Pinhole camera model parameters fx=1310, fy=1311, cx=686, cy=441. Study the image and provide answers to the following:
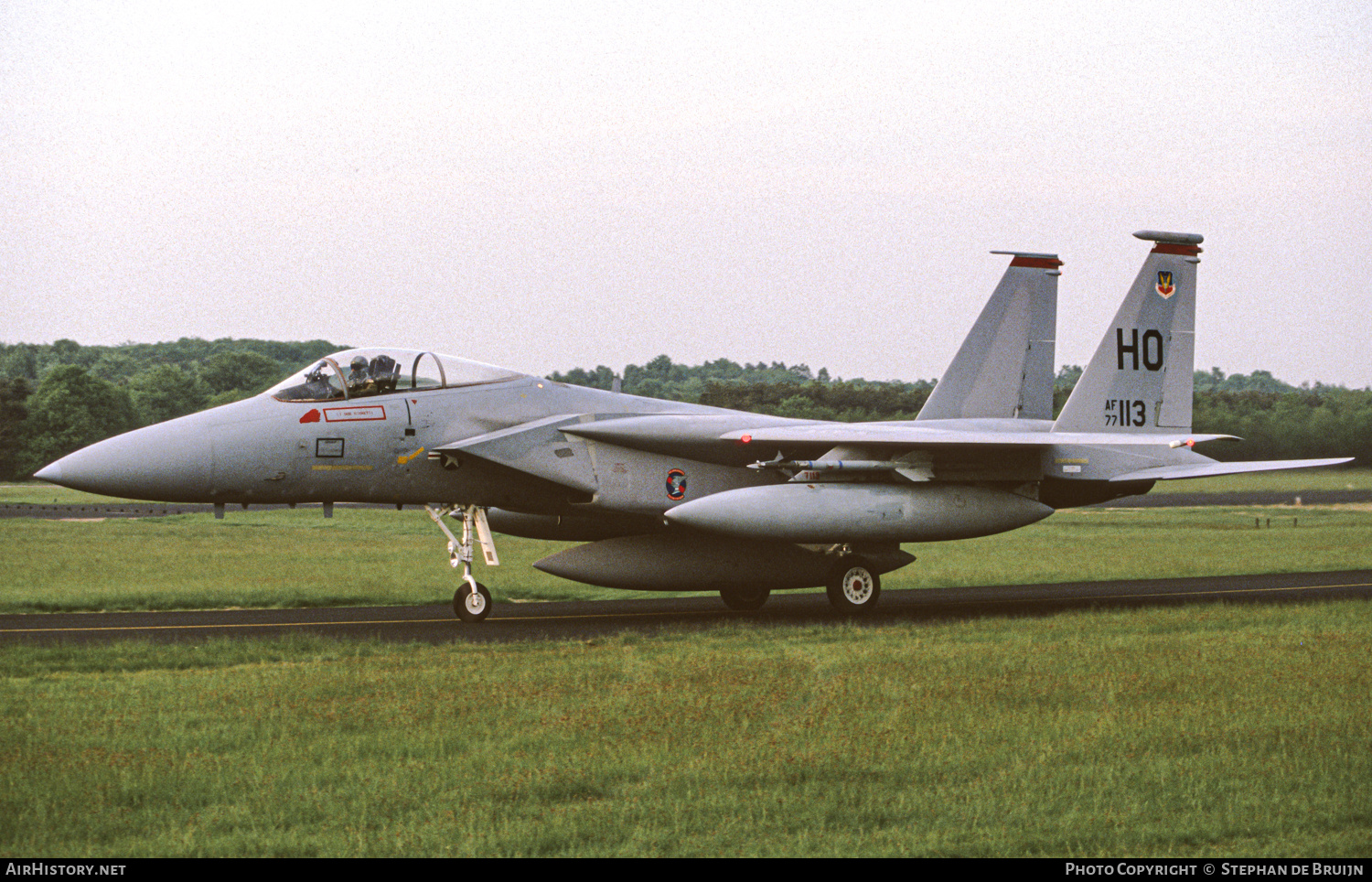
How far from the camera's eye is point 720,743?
761 centimetres

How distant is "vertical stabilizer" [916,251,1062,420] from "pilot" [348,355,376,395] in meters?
8.29

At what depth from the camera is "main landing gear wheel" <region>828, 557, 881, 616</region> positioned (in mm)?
15906

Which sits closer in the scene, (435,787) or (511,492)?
(435,787)

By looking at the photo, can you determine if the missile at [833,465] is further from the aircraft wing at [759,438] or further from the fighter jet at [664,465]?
the aircraft wing at [759,438]

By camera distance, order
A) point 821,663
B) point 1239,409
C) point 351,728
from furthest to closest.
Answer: point 1239,409 < point 821,663 < point 351,728

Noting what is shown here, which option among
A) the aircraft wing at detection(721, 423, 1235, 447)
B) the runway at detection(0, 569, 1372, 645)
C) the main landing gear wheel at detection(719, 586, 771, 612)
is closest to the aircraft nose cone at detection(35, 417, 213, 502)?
the runway at detection(0, 569, 1372, 645)

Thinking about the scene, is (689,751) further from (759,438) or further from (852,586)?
(852,586)

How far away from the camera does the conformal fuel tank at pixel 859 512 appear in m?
14.3

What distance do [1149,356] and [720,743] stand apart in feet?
41.4

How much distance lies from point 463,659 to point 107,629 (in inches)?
189

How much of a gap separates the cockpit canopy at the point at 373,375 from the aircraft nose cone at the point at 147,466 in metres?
1.10
